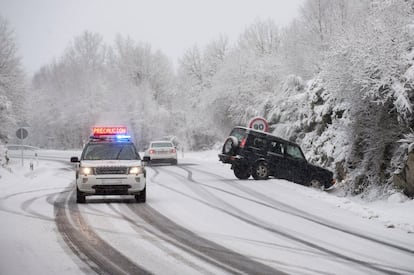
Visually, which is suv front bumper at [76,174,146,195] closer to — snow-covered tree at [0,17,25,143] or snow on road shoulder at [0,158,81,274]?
snow on road shoulder at [0,158,81,274]

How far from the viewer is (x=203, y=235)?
10.2 m

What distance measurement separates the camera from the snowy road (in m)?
7.76

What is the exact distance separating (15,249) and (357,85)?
46.7 ft

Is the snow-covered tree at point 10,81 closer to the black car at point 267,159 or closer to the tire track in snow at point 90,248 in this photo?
the black car at point 267,159

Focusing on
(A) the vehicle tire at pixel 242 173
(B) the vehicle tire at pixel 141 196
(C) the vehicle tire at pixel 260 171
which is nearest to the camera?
(B) the vehicle tire at pixel 141 196

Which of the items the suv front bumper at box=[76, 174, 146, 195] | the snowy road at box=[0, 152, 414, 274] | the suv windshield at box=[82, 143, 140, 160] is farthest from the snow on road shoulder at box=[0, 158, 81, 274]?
the suv windshield at box=[82, 143, 140, 160]

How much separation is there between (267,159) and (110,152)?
7.87m

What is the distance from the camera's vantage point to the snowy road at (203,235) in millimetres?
7762

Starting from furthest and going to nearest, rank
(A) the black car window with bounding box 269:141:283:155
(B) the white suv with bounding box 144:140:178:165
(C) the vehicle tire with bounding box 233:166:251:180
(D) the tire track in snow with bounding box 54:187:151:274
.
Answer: (B) the white suv with bounding box 144:140:178:165
(C) the vehicle tire with bounding box 233:166:251:180
(A) the black car window with bounding box 269:141:283:155
(D) the tire track in snow with bounding box 54:187:151:274

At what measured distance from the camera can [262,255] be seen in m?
8.48

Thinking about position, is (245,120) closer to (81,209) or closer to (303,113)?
(303,113)

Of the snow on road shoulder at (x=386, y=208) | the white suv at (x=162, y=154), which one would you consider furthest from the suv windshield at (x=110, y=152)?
the white suv at (x=162, y=154)

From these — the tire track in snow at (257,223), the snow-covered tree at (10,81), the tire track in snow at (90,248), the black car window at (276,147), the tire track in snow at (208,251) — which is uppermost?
the snow-covered tree at (10,81)

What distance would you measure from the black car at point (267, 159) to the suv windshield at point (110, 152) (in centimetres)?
651
